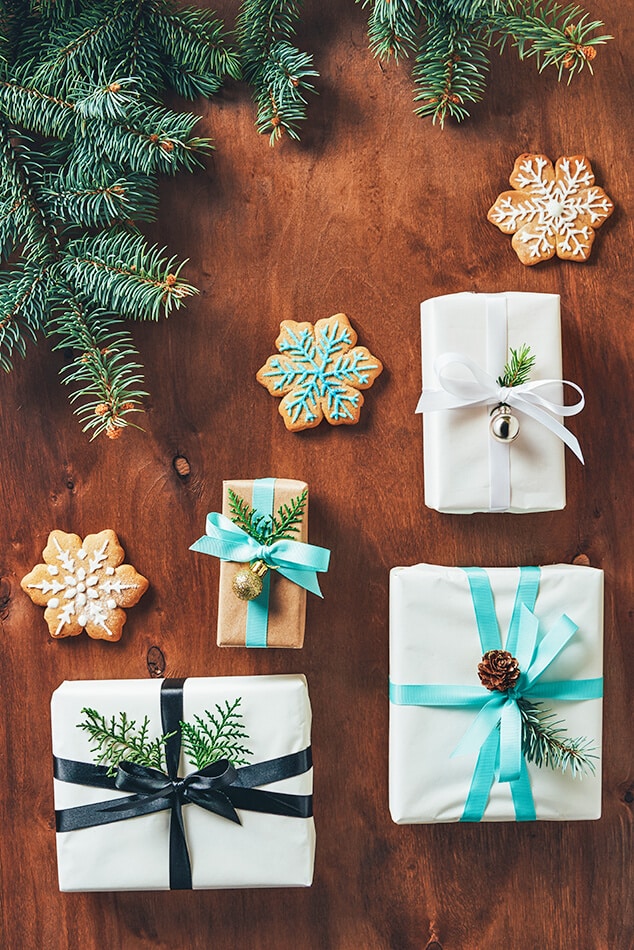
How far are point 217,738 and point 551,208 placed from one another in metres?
1.09

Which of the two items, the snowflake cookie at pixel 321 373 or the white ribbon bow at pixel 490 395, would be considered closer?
the white ribbon bow at pixel 490 395

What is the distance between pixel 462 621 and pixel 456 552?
143 mm

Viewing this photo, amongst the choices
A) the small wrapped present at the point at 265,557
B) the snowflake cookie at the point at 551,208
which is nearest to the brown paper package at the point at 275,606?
the small wrapped present at the point at 265,557

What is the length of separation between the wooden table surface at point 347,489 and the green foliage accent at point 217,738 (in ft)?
0.41

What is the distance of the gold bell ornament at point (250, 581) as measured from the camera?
1210 mm

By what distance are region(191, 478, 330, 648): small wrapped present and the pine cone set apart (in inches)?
12.2

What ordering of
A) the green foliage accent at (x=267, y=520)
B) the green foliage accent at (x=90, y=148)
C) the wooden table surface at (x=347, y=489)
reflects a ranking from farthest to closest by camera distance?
the wooden table surface at (x=347, y=489) → the green foliage accent at (x=267, y=520) → the green foliage accent at (x=90, y=148)

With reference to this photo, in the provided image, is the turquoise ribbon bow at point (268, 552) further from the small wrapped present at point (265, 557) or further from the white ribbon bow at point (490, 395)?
the white ribbon bow at point (490, 395)

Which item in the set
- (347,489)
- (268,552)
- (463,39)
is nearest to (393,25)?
(463,39)

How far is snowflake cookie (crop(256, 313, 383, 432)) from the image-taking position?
1347mm

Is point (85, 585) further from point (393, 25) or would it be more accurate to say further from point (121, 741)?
point (393, 25)

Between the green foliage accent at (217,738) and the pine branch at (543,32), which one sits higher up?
the pine branch at (543,32)

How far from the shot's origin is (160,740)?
126cm

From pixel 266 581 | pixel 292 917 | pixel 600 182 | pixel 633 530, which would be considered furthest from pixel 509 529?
pixel 292 917
